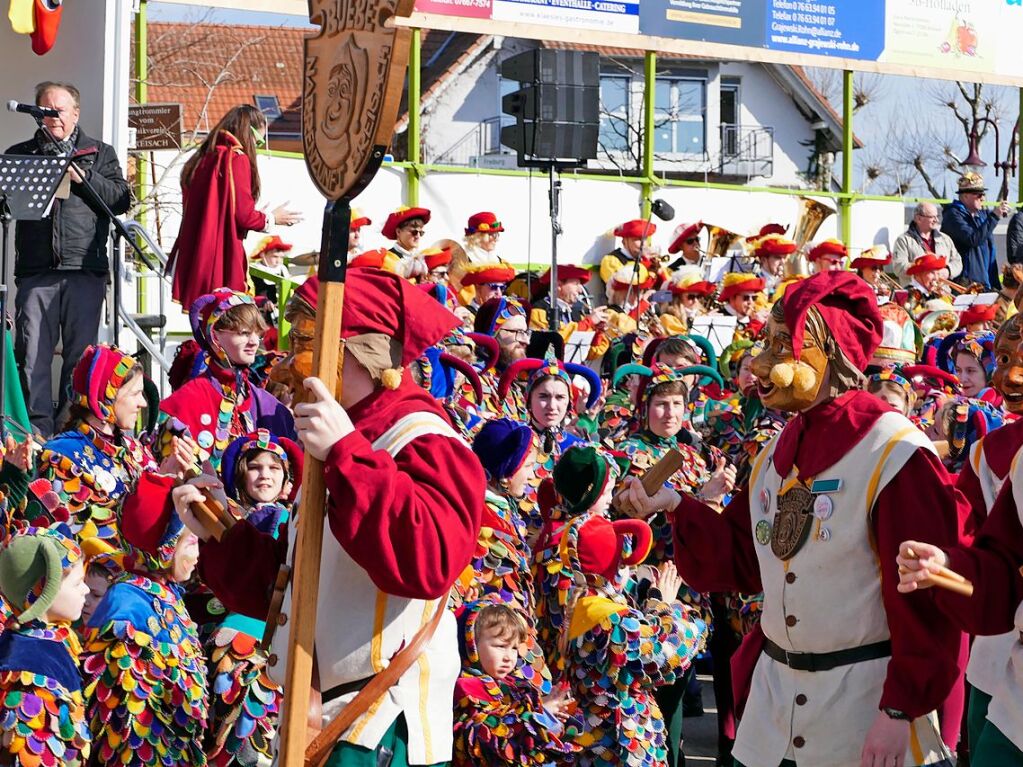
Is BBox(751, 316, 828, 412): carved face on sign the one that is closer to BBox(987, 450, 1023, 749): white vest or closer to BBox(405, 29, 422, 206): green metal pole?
BBox(987, 450, 1023, 749): white vest

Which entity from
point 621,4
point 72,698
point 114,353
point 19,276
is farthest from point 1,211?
point 621,4

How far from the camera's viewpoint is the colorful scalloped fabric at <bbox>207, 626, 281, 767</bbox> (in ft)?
18.4

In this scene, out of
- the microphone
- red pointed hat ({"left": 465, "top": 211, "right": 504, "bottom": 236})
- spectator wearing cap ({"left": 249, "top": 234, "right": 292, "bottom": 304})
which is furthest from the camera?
red pointed hat ({"left": 465, "top": 211, "right": 504, "bottom": 236})

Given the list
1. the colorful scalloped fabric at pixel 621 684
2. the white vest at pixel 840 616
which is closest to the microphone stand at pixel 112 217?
the colorful scalloped fabric at pixel 621 684

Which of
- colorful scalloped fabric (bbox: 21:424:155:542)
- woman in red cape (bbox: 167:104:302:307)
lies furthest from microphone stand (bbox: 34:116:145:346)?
colorful scalloped fabric (bbox: 21:424:155:542)

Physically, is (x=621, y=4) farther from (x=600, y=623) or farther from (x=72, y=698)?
(x=72, y=698)

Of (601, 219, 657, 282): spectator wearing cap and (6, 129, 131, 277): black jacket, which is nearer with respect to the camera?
(6, 129, 131, 277): black jacket

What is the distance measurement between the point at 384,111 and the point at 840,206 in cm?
1628

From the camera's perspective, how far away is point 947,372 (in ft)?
30.9

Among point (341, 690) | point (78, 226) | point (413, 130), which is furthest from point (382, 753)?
point (413, 130)

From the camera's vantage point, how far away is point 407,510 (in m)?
3.57

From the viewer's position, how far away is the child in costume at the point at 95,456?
6.19 metres

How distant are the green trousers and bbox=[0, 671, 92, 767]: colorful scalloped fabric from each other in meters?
1.41

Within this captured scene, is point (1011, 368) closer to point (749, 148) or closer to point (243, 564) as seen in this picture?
point (243, 564)
